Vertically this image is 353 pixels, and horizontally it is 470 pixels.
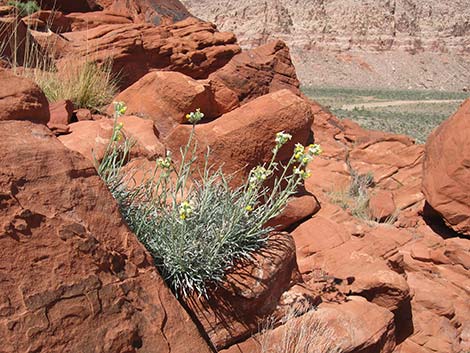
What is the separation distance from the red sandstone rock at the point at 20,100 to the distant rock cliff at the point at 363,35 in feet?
173

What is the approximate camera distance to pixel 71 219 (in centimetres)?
220

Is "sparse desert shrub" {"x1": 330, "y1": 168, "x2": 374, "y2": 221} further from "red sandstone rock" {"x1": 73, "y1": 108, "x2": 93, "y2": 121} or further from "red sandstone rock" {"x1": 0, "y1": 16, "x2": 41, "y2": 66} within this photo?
"red sandstone rock" {"x1": 0, "y1": 16, "x2": 41, "y2": 66}

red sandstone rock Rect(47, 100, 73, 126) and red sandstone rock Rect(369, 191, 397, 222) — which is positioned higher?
red sandstone rock Rect(47, 100, 73, 126)

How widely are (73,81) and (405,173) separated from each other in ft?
18.8

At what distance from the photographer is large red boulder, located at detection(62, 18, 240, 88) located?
23.4 feet

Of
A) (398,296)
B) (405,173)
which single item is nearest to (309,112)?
(398,296)

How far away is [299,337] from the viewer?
3.04 metres

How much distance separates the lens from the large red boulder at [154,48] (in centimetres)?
714

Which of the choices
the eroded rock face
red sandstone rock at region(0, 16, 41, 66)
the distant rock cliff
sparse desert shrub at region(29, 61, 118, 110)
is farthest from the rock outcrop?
the distant rock cliff

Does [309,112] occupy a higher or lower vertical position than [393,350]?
higher

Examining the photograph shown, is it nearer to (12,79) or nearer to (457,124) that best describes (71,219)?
(12,79)

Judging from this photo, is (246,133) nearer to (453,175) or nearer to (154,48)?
(453,175)

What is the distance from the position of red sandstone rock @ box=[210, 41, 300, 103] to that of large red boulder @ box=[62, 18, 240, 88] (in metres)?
0.37

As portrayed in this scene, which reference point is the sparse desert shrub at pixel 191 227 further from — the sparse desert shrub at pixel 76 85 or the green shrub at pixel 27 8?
the green shrub at pixel 27 8
